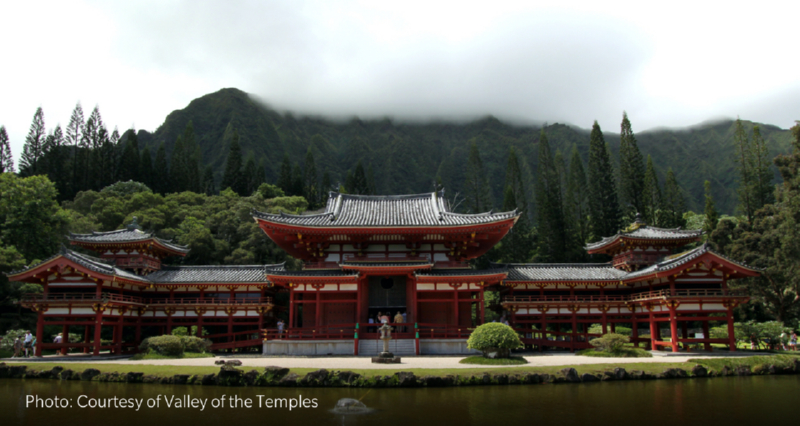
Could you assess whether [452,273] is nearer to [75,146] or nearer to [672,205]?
[672,205]

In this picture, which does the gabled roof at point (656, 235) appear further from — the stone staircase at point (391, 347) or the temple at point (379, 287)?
the stone staircase at point (391, 347)

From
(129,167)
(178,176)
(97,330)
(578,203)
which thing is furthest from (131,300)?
(578,203)

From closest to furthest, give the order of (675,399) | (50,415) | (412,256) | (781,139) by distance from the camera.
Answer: (50,415)
(675,399)
(412,256)
(781,139)

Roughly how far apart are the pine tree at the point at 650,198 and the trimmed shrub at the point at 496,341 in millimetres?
35263

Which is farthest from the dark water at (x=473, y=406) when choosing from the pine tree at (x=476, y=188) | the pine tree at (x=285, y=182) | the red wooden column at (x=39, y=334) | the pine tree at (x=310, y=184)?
the pine tree at (x=310, y=184)

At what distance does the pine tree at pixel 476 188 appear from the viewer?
208 ft

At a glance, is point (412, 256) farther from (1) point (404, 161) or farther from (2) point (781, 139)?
(2) point (781, 139)

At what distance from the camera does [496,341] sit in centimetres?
1688

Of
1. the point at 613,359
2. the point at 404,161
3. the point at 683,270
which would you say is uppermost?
the point at 404,161

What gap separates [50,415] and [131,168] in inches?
2329

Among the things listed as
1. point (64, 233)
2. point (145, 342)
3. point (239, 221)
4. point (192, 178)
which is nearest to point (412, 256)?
point (145, 342)

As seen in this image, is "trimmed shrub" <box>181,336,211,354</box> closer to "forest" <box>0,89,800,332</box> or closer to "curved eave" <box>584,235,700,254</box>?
"forest" <box>0,89,800,332</box>

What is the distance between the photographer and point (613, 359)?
711 inches

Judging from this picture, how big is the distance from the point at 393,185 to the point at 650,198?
61.8 metres
